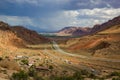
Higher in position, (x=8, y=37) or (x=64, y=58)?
(x=8, y=37)

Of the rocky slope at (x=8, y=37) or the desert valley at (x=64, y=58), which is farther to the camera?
the rocky slope at (x=8, y=37)

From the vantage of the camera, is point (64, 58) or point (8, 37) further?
point (8, 37)

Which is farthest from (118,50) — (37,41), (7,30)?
(37,41)

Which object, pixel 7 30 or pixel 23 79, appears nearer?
pixel 23 79

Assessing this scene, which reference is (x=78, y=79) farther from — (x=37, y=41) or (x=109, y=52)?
(x=37, y=41)

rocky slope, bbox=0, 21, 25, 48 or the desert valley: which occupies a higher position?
rocky slope, bbox=0, 21, 25, 48

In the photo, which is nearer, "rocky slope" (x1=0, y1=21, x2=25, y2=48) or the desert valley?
the desert valley

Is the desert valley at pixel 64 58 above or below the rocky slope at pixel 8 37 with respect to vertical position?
below

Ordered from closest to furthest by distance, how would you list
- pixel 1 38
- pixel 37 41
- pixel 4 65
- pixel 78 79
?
pixel 78 79 → pixel 4 65 → pixel 1 38 → pixel 37 41

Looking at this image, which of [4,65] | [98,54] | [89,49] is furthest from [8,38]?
[4,65]

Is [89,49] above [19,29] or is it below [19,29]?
below

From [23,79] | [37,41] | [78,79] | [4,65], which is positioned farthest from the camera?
[37,41]
